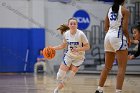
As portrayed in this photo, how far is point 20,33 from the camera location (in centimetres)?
1540

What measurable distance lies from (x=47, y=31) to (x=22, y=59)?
1.61 m

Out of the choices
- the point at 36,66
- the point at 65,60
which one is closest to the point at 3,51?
the point at 36,66

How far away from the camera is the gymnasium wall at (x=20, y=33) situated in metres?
15.3

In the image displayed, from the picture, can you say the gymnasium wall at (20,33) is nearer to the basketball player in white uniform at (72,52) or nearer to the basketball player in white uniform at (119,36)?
the basketball player in white uniform at (72,52)

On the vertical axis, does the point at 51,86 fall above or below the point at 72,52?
below

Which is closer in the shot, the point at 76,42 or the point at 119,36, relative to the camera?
the point at 119,36

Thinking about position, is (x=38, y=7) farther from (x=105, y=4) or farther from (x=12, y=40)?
(x=105, y=4)

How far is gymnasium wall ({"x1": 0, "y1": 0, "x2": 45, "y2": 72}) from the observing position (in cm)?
1527

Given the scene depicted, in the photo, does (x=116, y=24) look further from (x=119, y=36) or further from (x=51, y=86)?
(x=51, y=86)

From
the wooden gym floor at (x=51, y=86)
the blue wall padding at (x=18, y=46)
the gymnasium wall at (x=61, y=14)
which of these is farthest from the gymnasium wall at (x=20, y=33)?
the wooden gym floor at (x=51, y=86)

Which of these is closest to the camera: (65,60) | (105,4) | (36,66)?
(65,60)

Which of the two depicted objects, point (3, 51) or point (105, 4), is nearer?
point (3, 51)

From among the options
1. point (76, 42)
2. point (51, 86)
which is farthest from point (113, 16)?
point (51, 86)

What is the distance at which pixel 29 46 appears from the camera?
50.8 ft
